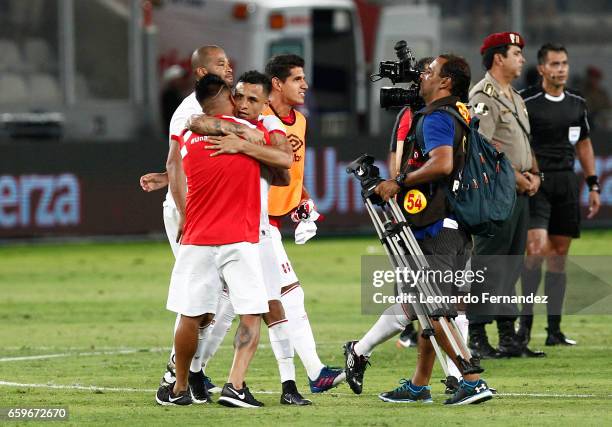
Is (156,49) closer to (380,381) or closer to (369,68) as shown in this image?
(369,68)

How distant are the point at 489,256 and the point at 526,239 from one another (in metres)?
0.42

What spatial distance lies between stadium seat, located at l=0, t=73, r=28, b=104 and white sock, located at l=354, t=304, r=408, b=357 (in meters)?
16.1

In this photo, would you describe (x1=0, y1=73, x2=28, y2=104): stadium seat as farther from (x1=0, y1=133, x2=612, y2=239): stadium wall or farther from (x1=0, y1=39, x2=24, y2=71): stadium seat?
(x1=0, y1=133, x2=612, y2=239): stadium wall

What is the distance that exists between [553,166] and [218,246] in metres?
4.72

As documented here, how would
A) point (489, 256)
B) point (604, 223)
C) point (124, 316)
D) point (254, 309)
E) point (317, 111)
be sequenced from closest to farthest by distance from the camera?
1. point (254, 309)
2. point (489, 256)
3. point (124, 316)
4. point (604, 223)
5. point (317, 111)

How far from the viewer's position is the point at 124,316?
15.5 metres

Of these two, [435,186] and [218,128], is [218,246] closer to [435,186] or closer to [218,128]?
[218,128]

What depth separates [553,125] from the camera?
13.7 meters

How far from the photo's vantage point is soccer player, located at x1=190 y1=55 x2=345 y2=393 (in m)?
10.6

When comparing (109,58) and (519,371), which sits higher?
(109,58)

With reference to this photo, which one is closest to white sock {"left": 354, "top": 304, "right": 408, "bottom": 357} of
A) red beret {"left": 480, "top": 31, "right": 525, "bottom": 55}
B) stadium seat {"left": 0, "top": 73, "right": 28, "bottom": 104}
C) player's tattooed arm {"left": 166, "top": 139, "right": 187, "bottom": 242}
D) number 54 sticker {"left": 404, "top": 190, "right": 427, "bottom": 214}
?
number 54 sticker {"left": 404, "top": 190, "right": 427, "bottom": 214}

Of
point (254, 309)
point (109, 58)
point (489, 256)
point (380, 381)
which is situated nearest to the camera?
point (254, 309)

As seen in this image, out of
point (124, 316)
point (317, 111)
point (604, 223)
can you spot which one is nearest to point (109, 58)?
point (317, 111)

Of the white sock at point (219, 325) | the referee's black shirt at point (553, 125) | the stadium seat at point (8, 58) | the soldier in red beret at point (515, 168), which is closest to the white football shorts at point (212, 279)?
the white sock at point (219, 325)
